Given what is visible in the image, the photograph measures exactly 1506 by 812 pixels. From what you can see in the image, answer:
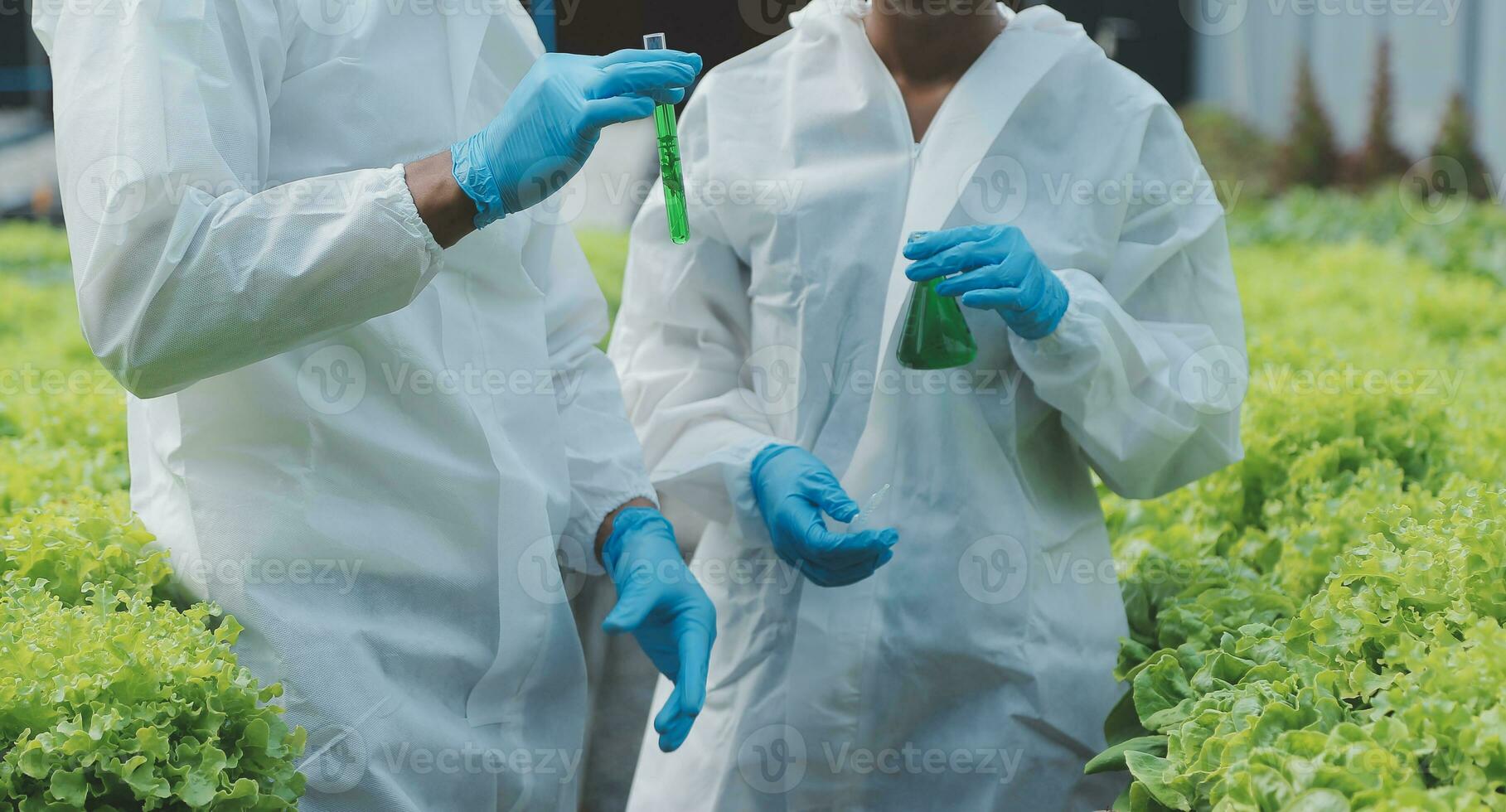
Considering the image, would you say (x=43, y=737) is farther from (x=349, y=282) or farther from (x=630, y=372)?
(x=630, y=372)


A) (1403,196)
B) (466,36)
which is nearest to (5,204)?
(1403,196)

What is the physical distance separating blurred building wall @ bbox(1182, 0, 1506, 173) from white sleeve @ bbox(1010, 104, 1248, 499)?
772 cm

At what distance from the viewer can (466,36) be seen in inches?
78.7

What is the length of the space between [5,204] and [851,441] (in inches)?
501

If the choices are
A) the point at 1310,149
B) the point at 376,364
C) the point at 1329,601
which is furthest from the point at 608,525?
the point at 1310,149

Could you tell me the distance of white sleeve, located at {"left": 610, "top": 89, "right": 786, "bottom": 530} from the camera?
237 cm

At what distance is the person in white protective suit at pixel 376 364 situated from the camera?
1.63m

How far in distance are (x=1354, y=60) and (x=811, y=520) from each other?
45.4 feet
